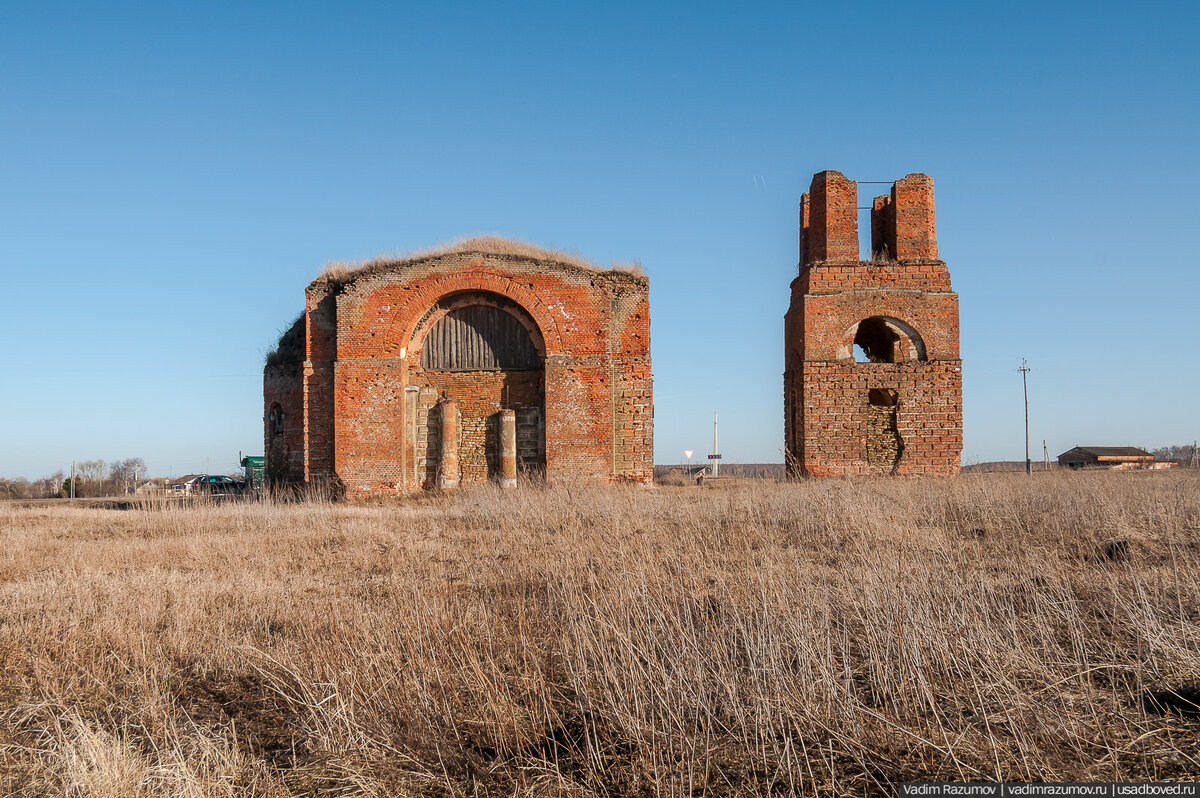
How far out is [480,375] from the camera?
1662cm

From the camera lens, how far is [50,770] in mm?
3182

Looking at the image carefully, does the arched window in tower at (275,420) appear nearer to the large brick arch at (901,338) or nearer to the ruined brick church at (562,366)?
the ruined brick church at (562,366)

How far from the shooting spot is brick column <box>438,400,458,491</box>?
1630 cm

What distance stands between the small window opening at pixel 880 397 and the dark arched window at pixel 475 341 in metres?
7.60

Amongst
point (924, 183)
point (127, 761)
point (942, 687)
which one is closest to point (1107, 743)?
point (942, 687)

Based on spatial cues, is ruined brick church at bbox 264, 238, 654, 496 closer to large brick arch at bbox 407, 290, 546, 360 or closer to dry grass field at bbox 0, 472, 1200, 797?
large brick arch at bbox 407, 290, 546, 360

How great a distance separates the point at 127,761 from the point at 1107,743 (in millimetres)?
3812

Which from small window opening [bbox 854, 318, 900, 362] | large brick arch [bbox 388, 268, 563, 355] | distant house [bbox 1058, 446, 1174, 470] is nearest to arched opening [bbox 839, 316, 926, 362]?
small window opening [bbox 854, 318, 900, 362]

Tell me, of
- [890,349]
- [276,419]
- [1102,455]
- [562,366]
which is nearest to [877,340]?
[890,349]

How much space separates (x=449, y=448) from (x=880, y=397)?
936 cm

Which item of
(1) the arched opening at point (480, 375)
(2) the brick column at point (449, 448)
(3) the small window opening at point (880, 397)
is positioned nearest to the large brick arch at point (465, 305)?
(1) the arched opening at point (480, 375)

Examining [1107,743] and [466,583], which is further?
[466,583]

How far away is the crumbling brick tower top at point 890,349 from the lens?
16375mm

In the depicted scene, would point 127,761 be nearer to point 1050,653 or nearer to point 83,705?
point 83,705
